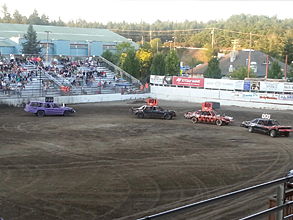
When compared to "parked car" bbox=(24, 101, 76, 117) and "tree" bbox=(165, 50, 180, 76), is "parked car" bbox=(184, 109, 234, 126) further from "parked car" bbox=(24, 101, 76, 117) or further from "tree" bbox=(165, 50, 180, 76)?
"tree" bbox=(165, 50, 180, 76)

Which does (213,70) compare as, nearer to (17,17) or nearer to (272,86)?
(272,86)

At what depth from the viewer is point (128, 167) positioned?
16531mm

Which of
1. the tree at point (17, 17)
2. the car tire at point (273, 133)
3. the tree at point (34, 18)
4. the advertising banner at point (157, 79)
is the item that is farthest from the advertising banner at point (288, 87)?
the tree at point (17, 17)

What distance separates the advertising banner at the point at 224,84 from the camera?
157 feet

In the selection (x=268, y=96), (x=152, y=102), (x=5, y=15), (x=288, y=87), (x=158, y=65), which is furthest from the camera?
(x=5, y=15)

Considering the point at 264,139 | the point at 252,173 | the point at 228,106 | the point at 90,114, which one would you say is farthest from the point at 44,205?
the point at 228,106

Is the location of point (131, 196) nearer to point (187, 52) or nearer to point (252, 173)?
point (252, 173)

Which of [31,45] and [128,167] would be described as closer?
[128,167]

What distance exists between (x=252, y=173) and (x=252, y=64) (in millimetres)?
64963

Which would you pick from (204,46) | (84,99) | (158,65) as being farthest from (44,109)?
(204,46)

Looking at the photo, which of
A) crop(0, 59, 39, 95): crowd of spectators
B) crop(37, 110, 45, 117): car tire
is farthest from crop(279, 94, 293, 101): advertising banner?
crop(0, 59, 39, 95): crowd of spectators

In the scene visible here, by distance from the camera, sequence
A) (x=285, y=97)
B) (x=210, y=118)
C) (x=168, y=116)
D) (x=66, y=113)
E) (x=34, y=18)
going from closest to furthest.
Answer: (x=210, y=118)
(x=168, y=116)
(x=66, y=113)
(x=285, y=97)
(x=34, y=18)

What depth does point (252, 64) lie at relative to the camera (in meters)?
77.9

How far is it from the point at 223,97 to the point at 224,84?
1853 mm
